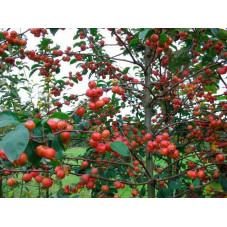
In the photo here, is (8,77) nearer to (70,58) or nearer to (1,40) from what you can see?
(1,40)

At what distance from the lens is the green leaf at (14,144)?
2.05 feet

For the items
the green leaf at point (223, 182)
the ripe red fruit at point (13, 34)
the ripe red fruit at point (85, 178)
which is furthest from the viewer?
the ripe red fruit at point (13, 34)

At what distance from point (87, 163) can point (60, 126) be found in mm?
690

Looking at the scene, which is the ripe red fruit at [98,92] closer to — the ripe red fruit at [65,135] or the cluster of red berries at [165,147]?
the ripe red fruit at [65,135]

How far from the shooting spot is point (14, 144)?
2.09 ft

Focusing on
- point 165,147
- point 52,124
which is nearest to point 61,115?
point 52,124

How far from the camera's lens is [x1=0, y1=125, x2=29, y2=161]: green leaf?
2.05 feet

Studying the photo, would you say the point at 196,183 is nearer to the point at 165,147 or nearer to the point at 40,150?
the point at 165,147

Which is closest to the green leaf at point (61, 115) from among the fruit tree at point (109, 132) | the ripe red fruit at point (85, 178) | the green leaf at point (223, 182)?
the fruit tree at point (109, 132)

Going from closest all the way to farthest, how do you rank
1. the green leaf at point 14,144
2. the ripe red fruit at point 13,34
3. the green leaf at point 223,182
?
1. the green leaf at point 14,144
2. the green leaf at point 223,182
3. the ripe red fruit at point 13,34

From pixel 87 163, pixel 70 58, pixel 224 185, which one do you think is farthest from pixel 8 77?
pixel 224 185

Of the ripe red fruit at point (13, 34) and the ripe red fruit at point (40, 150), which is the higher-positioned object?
the ripe red fruit at point (13, 34)

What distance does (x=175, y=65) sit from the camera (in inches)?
106

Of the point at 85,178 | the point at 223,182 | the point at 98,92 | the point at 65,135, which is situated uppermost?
the point at 98,92
